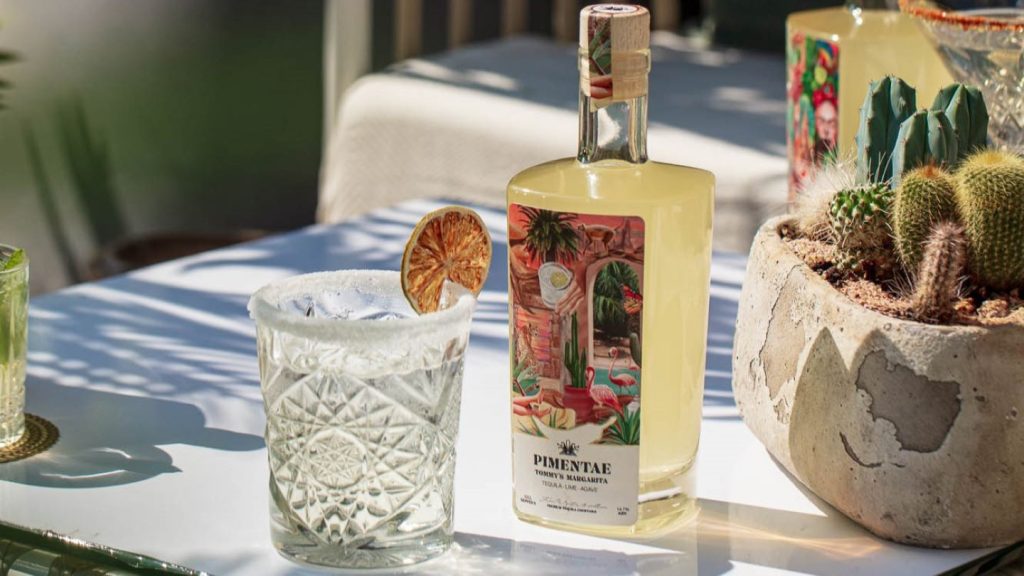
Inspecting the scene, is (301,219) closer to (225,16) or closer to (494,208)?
(225,16)

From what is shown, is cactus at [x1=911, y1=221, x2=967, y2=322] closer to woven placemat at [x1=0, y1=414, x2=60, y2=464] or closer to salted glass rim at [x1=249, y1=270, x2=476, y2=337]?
salted glass rim at [x1=249, y1=270, x2=476, y2=337]

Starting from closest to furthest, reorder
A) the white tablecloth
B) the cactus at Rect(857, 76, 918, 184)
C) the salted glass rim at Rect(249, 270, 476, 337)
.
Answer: the salted glass rim at Rect(249, 270, 476, 337)
the cactus at Rect(857, 76, 918, 184)
the white tablecloth

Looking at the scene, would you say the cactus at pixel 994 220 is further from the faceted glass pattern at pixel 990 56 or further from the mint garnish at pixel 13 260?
the mint garnish at pixel 13 260

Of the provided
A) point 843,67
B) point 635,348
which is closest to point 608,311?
point 635,348

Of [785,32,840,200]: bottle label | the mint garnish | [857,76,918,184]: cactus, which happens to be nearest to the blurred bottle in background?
[785,32,840,200]: bottle label

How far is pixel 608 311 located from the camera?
2.05 feet

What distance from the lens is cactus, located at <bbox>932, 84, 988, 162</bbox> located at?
2.20 feet

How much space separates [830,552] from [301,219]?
2732mm

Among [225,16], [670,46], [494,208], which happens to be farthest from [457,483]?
[225,16]

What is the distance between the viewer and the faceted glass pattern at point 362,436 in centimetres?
59

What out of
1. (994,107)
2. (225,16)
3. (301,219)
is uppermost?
(994,107)

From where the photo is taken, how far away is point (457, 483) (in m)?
0.72

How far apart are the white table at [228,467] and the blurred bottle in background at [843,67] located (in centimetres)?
13

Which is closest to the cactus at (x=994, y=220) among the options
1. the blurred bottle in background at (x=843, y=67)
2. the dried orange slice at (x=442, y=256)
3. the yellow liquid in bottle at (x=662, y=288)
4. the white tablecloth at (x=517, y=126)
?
the yellow liquid in bottle at (x=662, y=288)
